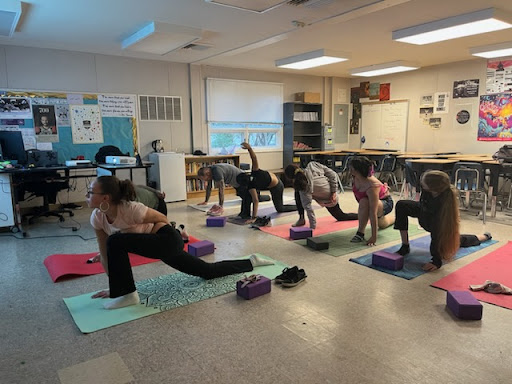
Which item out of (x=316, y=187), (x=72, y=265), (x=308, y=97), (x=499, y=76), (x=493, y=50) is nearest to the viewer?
(x=72, y=265)

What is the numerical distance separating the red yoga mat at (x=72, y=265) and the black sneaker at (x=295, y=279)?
1.46 meters

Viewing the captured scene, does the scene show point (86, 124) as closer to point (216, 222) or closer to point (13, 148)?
point (13, 148)

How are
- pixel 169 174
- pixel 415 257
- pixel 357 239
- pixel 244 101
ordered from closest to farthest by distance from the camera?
pixel 415 257 → pixel 357 239 → pixel 169 174 → pixel 244 101

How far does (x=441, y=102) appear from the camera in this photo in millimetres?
8102

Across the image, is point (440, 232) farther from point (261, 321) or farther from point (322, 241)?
point (261, 321)

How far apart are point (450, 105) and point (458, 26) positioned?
3606 millimetres

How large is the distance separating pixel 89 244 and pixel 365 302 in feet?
10.6

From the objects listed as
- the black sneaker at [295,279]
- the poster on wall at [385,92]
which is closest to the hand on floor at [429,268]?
the black sneaker at [295,279]

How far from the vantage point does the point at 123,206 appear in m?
2.60

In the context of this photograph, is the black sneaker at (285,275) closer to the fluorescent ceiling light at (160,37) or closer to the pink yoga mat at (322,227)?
the pink yoga mat at (322,227)

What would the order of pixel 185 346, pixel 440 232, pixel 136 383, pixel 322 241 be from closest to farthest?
1. pixel 136 383
2. pixel 185 346
3. pixel 440 232
4. pixel 322 241

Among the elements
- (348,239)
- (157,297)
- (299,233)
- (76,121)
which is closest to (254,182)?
(299,233)

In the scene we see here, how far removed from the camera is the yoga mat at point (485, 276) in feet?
9.37

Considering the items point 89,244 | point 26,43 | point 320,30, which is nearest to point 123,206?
point 89,244
